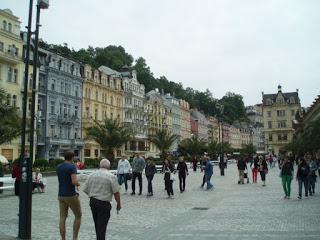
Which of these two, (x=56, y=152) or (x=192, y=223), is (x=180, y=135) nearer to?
(x=56, y=152)

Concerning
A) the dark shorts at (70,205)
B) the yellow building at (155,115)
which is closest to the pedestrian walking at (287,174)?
the dark shorts at (70,205)

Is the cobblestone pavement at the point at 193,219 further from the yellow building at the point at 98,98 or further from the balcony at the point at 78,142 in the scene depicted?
the yellow building at the point at 98,98

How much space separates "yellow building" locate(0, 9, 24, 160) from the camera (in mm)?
49531

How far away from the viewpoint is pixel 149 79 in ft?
→ 351

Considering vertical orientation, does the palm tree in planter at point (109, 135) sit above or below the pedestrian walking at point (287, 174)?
above

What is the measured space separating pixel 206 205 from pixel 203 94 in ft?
480

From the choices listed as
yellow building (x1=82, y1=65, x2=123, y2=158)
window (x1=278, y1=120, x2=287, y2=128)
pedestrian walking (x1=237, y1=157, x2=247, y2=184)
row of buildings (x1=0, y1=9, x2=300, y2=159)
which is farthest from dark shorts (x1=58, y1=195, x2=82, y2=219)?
window (x1=278, y1=120, x2=287, y2=128)

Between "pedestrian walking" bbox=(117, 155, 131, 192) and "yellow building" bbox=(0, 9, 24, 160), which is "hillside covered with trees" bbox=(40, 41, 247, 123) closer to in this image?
"yellow building" bbox=(0, 9, 24, 160)

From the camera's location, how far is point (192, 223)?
1173 cm

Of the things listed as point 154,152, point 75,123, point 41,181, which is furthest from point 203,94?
point 41,181

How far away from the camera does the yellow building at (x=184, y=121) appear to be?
11650cm

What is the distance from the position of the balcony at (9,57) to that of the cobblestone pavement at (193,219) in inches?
1364

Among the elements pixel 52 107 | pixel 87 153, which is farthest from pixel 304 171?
pixel 87 153

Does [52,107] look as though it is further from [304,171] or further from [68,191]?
[68,191]
